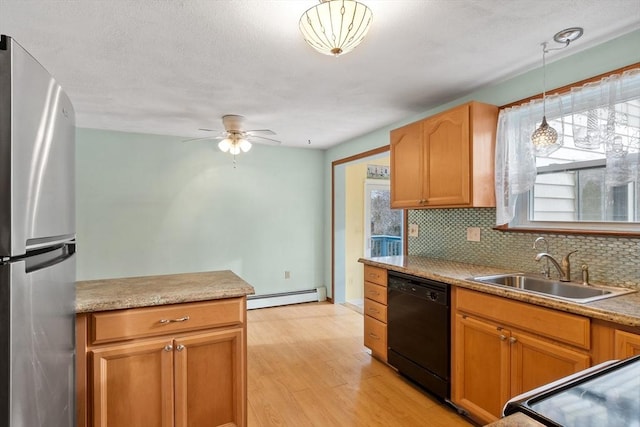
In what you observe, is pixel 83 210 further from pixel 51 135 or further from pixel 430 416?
pixel 430 416

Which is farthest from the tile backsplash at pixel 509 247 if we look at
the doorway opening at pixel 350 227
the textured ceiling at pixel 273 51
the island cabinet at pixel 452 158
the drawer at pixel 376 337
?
the doorway opening at pixel 350 227

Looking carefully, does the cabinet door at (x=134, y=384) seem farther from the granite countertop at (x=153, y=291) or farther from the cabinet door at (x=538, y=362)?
the cabinet door at (x=538, y=362)

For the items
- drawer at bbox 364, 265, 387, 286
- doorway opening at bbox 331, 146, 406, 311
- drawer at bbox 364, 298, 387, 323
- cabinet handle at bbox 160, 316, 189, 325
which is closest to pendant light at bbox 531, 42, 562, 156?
drawer at bbox 364, 265, 387, 286

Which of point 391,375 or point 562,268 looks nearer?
point 562,268

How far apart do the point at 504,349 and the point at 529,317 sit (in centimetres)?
26

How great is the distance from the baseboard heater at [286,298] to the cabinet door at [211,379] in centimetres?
275

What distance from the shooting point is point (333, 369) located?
2.86 m

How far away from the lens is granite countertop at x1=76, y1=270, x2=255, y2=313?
157 cm

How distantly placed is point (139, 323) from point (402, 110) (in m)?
2.78

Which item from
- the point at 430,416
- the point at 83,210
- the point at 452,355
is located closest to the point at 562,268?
the point at 452,355

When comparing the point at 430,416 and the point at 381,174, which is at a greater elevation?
the point at 381,174

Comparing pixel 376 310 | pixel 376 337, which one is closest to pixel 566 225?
pixel 376 310

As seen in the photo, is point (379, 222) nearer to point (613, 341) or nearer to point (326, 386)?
point (326, 386)

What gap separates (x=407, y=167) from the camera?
2.97 meters
